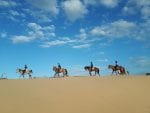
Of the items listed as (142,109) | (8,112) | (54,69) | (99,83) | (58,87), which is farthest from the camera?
(54,69)

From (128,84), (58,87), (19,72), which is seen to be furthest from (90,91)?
(19,72)

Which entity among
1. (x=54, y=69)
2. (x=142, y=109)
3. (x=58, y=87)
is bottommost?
(x=142, y=109)

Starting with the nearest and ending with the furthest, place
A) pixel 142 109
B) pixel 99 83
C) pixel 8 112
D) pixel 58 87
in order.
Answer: pixel 8 112, pixel 142 109, pixel 58 87, pixel 99 83

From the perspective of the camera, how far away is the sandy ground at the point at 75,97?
1695cm

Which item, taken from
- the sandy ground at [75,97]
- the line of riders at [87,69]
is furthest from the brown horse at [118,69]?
the sandy ground at [75,97]

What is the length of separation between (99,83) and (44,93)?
191 inches

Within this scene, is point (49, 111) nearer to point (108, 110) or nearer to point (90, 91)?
point (108, 110)

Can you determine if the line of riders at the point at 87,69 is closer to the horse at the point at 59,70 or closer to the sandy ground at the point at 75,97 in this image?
the horse at the point at 59,70

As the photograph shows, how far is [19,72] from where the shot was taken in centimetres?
4878

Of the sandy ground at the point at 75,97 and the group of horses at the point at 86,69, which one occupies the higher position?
the group of horses at the point at 86,69

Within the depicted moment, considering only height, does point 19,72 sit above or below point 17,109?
above

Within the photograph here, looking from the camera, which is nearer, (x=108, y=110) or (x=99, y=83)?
(x=108, y=110)

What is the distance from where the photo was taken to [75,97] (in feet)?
62.6

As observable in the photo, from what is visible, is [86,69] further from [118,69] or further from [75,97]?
[75,97]
